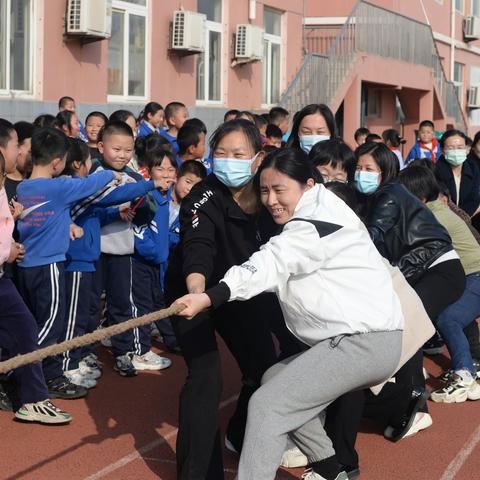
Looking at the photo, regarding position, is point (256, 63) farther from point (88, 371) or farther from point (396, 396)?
point (396, 396)

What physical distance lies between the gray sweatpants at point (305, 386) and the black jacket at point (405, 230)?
1937 millimetres

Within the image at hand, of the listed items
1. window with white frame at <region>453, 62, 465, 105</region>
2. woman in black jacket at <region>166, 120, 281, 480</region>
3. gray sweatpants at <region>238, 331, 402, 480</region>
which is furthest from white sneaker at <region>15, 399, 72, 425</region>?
window with white frame at <region>453, 62, 465, 105</region>

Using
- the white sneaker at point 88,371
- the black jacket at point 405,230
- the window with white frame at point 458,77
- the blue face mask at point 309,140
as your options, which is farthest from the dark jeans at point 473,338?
the window with white frame at point 458,77

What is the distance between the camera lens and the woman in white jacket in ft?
13.0

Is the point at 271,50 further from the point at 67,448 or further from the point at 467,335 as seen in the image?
the point at 67,448

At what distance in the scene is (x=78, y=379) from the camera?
22.2ft

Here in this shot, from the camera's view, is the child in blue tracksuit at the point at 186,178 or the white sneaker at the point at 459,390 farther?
the child in blue tracksuit at the point at 186,178

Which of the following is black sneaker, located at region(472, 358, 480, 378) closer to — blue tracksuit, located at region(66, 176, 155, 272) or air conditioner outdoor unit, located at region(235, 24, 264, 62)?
blue tracksuit, located at region(66, 176, 155, 272)

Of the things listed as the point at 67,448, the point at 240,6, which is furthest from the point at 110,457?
the point at 240,6

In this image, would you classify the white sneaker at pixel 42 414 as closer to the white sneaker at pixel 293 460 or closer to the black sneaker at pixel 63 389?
the black sneaker at pixel 63 389

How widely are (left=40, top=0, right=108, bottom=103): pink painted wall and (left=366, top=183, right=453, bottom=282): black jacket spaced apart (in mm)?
7131

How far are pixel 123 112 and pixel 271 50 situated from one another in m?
9.37

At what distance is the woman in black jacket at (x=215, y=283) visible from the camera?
4676 mm

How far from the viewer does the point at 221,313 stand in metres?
4.91
